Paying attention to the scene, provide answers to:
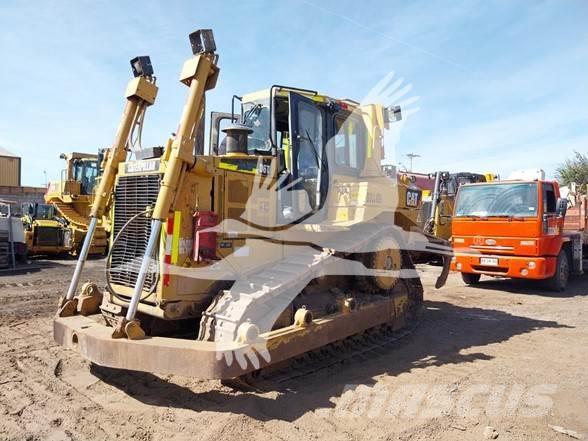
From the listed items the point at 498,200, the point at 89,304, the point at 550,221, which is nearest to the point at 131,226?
the point at 89,304

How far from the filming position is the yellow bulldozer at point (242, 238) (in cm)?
418

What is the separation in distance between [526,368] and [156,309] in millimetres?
4009

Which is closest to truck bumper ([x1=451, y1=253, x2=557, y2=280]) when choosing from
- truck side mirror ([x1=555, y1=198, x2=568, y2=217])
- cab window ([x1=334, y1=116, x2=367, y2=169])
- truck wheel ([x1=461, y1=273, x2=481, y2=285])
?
truck wheel ([x1=461, y1=273, x2=481, y2=285])

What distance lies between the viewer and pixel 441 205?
48.2 ft

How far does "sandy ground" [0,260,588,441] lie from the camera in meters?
3.71

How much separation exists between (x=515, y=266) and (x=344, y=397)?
23.1 ft

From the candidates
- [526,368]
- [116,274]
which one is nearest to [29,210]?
[116,274]

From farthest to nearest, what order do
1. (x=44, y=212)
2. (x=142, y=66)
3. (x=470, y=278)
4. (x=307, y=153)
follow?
(x=44, y=212) < (x=470, y=278) < (x=307, y=153) < (x=142, y=66)

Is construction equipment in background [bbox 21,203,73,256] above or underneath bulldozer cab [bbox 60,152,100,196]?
underneath

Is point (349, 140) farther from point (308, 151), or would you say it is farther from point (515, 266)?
point (515, 266)

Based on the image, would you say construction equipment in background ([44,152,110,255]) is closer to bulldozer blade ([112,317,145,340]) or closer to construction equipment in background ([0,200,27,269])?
construction equipment in background ([0,200,27,269])

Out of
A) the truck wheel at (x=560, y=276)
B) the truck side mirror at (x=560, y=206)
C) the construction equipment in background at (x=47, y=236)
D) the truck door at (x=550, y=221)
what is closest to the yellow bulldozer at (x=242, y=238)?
the truck door at (x=550, y=221)

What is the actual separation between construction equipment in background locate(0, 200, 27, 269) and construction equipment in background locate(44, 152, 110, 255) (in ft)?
8.15

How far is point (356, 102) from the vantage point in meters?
6.66
